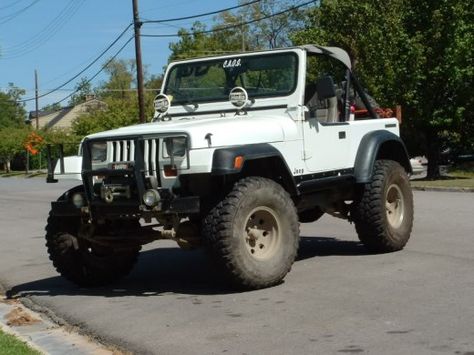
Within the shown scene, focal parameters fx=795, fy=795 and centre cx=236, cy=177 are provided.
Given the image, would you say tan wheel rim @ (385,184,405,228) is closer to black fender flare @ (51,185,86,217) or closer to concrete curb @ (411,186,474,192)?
black fender flare @ (51,185,86,217)

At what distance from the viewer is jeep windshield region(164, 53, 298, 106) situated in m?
8.77

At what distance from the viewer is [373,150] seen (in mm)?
9188

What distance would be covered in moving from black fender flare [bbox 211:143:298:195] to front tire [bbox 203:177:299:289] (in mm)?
249

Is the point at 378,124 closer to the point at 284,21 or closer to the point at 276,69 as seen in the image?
the point at 276,69

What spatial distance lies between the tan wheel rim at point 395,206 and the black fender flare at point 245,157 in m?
2.09

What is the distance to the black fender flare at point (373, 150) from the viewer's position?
9.05m

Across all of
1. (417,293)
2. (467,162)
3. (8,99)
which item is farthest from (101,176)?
(8,99)

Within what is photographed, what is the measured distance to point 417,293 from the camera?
7.18 metres

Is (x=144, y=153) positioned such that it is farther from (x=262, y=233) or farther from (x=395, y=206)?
(x=395, y=206)

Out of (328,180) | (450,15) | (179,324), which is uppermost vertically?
(450,15)

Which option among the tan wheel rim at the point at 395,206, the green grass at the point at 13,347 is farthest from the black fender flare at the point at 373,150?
the green grass at the point at 13,347

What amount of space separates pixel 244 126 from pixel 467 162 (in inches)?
975

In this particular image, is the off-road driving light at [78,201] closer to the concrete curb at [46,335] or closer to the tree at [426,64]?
the concrete curb at [46,335]

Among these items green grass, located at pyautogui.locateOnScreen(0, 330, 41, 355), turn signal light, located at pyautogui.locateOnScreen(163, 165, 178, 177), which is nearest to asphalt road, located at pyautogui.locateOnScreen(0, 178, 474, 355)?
green grass, located at pyautogui.locateOnScreen(0, 330, 41, 355)
